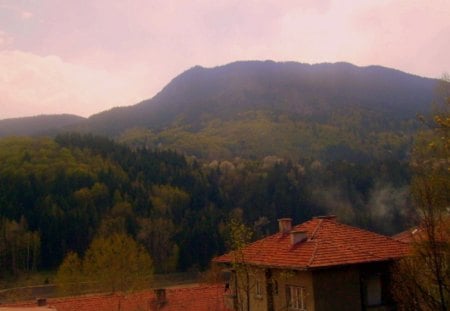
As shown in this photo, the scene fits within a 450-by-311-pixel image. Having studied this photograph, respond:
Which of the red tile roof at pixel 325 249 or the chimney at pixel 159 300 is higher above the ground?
the red tile roof at pixel 325 249

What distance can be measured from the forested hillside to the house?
192 feet

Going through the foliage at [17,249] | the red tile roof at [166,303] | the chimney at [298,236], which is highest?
the chimney at [298,236]

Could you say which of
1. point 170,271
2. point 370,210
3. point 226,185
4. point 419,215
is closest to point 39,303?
point 419,215

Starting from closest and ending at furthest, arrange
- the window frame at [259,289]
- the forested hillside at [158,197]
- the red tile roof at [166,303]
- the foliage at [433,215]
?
1. the foliage at [433,215]
2. the window frame at [259,289]
3. the red tile roof at [166,303]
4. the forested hillside at [158,197]

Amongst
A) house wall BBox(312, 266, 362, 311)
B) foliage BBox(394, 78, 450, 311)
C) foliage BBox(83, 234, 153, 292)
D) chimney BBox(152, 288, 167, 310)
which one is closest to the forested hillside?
foliage BBox(83, 234, 153, 292)

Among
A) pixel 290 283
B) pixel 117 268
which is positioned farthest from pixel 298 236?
pixel 117 268

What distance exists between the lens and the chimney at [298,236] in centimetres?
2562

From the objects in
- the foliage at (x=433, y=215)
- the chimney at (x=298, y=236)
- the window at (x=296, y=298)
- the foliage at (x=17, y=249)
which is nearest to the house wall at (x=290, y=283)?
the window at (x=296, y=298)

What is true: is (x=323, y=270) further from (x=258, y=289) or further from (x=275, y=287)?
(x=258, y=289)

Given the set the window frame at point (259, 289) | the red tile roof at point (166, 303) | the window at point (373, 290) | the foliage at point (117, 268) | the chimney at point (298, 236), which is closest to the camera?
the window at point (373, 290)

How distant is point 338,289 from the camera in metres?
23.5

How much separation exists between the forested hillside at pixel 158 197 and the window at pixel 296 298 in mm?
59989

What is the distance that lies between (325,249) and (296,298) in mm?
2385

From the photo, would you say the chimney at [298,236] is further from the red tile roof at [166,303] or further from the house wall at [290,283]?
the red tile roof at [166,303]
